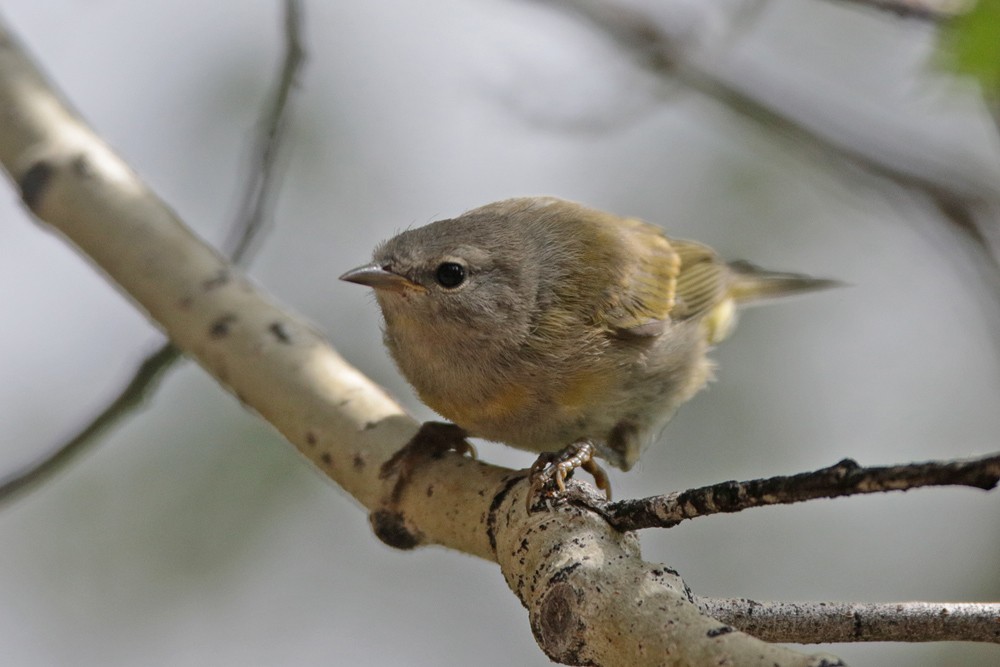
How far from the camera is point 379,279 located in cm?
395

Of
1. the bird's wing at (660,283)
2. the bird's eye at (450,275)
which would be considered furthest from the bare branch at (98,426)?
the bird's wing at (660,283)

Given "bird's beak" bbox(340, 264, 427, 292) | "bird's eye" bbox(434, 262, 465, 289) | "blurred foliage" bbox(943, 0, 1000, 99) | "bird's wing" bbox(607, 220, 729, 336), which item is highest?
"bird's wing" bbox(607, 220, 729, 336)

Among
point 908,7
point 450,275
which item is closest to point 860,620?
point 450,275

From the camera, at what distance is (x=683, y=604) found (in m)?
2.00

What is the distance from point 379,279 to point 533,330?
65 cm

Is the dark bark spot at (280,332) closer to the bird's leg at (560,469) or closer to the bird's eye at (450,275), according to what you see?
the bird's eye at (450,275)

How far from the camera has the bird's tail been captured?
5.85 meters

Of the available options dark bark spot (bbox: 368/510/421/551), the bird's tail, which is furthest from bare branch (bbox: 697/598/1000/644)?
the bird's tail

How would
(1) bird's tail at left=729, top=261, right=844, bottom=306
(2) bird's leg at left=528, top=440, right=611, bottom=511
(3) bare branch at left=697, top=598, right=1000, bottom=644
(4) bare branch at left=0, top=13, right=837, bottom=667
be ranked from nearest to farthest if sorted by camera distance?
(3) bare branch at left=697, top=598, right=1000, bottom=644, (4) bare branch at left=0, top=13, right=837, bottom=667, (2) bird's leg at left=528, top=440, right=611, bottom=511, (1) bird's tail at left=729, top=261, right=844, bottom=306

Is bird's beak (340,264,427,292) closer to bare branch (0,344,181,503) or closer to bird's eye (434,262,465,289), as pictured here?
bird's eye (434,262,465,289)

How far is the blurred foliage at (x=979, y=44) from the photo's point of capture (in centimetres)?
227

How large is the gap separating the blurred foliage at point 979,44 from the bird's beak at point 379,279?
222cm

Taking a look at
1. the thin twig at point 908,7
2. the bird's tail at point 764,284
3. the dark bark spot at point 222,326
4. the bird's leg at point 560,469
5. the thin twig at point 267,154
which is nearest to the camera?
the bird's leg at point 560,469

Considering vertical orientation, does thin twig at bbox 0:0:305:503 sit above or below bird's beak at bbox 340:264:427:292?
above
